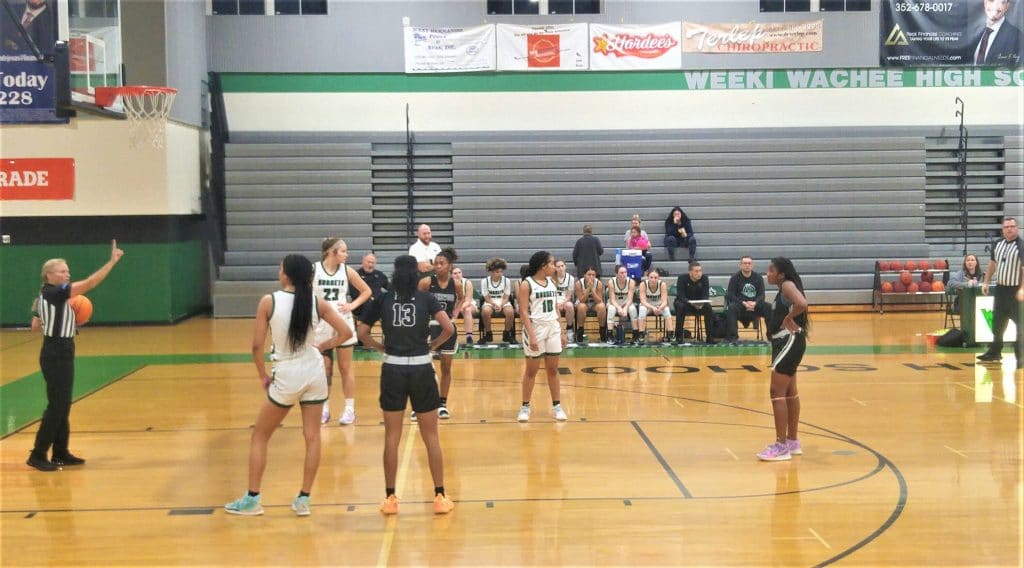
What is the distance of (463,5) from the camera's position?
73.7 feet

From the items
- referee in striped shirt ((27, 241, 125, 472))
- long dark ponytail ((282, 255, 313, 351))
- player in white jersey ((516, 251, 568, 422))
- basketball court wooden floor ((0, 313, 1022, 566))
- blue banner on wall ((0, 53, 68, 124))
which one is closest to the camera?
basketball court wooden floor ((0, 313, 1022, 566))

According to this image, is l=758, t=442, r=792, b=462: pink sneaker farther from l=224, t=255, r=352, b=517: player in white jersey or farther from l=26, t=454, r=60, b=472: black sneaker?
l=26, t=454, r=60, b=472: black sneaker

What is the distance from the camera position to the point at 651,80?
22.5 metres

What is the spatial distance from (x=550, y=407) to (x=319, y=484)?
360 centimetres

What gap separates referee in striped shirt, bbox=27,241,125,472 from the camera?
8.33 metres

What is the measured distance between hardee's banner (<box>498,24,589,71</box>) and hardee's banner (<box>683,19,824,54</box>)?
7.55 ft

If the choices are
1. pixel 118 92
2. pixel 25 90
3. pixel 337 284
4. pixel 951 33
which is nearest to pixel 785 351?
pixel 337 284

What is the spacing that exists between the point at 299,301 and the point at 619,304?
10088 millimetres

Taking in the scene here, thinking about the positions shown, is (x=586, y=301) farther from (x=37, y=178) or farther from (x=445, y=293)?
(x=37, y=178)

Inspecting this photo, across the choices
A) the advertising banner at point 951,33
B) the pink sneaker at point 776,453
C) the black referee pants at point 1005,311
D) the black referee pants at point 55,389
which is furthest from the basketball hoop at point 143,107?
the advertising banner at point 951,33

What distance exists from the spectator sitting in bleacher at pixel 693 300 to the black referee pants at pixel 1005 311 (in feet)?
13.1

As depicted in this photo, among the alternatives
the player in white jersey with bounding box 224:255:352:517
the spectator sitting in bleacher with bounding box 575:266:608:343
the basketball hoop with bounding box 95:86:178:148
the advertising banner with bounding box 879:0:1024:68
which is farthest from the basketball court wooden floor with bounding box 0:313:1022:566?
the advertising banner with bounding box 879:0:1024:68

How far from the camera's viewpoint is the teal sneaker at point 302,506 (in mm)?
7039

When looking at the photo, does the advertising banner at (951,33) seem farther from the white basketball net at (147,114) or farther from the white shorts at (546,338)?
the white shorts at (546,338)
